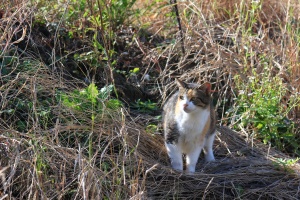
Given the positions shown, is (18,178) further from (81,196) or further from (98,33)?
(98,33)

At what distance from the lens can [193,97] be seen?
4.45 m

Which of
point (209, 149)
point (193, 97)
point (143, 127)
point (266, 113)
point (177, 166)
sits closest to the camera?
point (193, 97)

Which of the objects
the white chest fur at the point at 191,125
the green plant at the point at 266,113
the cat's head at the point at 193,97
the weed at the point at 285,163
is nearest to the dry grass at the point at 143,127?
the weed at the point at 285,163

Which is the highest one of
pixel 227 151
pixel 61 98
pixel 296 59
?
pixel 61 98

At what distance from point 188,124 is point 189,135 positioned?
8cm

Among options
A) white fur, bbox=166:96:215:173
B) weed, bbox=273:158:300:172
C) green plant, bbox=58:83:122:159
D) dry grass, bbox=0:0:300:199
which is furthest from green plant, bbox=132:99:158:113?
weed, bbox=273:158:300:172

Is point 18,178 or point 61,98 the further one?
point 61,98

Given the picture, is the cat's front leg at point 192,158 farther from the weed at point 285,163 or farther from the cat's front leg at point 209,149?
the weed at point 285,163

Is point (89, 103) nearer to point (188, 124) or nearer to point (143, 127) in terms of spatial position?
point (143, 127)

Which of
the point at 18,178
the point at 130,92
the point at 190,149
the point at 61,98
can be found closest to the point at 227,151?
the point at 190,149

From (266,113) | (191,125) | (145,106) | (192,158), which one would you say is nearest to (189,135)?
(191,125)

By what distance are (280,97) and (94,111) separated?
1709 mm

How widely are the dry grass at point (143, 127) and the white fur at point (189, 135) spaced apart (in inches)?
4.8

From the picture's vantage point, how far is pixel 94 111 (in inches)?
176
